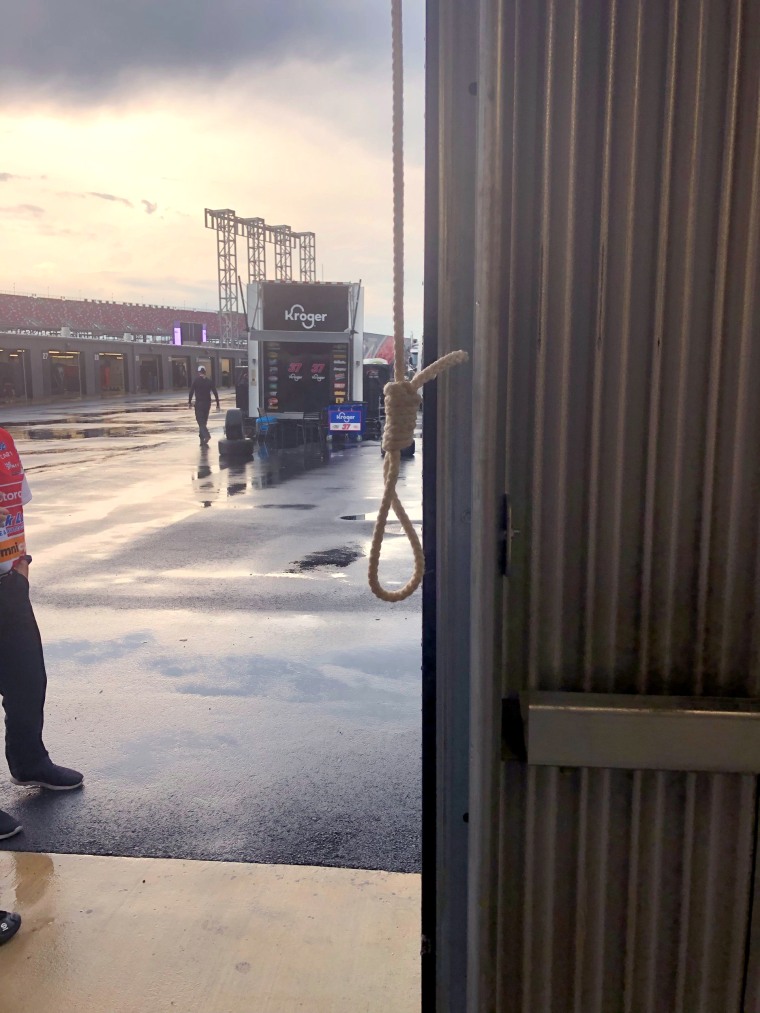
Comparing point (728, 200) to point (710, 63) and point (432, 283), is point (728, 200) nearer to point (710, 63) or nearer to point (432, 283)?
point (710, 63)

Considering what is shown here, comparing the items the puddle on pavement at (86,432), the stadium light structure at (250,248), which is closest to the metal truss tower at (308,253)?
the stadium light structure at (250,248)

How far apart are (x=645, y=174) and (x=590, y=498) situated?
0.64 meters

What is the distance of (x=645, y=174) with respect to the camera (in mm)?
1665

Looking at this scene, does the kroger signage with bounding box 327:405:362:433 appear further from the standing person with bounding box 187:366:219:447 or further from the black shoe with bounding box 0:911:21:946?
the black shoe with bounding box 0:911:21:946

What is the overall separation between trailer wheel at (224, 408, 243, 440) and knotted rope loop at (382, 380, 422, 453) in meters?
16.8

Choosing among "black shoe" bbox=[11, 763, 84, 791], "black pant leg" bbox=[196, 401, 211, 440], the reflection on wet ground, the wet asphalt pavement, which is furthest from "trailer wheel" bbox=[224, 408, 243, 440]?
"black shoe" bbox=[11, 763, 84, 791]

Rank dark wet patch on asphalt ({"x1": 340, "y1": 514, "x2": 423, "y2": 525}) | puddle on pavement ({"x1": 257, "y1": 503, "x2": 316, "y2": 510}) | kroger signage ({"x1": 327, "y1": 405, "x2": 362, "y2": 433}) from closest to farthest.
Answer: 1. dark wet patch on asphalt ({"x1": 340, "y1": 514, "x2": 423, "y2": 525})
2. puddle on pavement ({"x1": 257, "y1": 503, "x2": 316, "y2": 510})
3. kroger signage ({"x1": 327, "y1": 405, "x2": 362, "y2": 433})

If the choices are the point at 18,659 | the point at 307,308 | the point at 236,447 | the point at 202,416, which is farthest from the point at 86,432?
the point at 18,659

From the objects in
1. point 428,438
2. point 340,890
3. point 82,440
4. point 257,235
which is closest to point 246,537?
point 340,890

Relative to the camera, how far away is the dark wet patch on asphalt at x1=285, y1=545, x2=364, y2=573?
841 cm

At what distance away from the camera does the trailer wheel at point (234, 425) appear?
18266mm

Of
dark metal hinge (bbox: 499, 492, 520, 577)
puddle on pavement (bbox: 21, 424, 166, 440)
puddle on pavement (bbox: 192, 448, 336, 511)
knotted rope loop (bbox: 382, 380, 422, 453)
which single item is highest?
knotted rope loop (bbox: 382, 380, 422, 453)

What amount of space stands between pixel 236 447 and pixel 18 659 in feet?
45.2

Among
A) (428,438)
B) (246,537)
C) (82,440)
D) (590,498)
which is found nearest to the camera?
(590,498)
